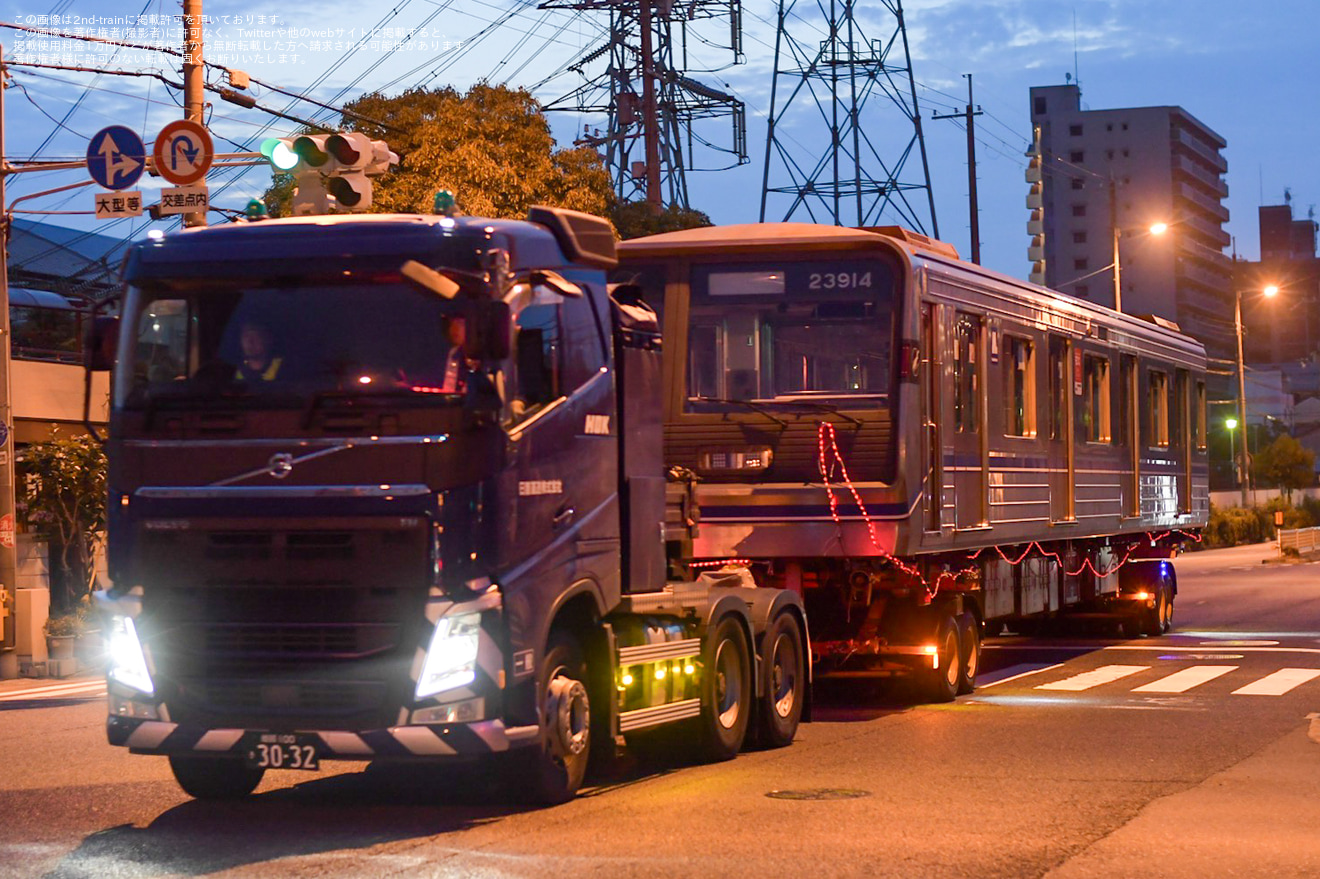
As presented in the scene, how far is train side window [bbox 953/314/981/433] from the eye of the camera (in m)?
16.9

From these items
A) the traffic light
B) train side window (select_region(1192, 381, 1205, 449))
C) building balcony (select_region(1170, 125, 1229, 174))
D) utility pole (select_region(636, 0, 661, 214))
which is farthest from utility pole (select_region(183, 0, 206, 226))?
building balcony (select_region(1170, 125, 1229, 174))

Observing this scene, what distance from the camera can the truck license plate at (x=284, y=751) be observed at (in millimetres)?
9922

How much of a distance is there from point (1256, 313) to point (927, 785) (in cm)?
17801

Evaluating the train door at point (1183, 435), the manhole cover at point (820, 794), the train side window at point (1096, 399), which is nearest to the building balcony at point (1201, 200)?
the train door at point (1183, 435)

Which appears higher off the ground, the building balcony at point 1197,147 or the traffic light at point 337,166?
the building balcony at point 1197,147

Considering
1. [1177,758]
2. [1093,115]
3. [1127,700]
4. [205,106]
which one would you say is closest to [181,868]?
[1177,758]

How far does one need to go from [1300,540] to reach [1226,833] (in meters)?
51.6

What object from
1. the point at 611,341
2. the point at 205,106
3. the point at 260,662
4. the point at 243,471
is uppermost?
the point at 205,106

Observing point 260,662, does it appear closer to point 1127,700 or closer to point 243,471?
point 243,471

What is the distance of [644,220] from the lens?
138ft

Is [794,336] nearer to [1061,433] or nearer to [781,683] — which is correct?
[781,683]

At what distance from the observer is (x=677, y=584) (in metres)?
12.7

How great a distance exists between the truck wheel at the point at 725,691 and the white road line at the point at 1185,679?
625cm

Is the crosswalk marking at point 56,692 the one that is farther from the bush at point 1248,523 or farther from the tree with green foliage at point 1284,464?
the tree with green foliage at point 1284,464
